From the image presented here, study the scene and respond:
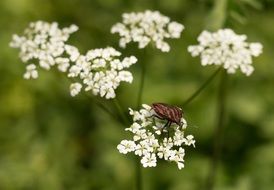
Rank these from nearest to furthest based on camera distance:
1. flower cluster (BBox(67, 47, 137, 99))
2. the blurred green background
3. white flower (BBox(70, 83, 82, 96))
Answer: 1. flower cluster (BBox(67, 47, 137, 99))
2. white flower (BBox(70, 83, 82, 96))
3. the blurred green background

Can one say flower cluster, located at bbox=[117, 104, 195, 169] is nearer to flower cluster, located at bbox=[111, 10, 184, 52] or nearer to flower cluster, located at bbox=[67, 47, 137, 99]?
flower cluster, located at bbox=[67, 47, 137, 99]

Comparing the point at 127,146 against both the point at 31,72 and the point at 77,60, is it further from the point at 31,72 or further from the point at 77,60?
the point at 31,72

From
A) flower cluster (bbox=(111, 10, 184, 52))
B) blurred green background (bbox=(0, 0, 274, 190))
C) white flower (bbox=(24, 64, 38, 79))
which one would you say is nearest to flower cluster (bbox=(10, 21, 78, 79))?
white flower (bbox=(24, 64, 38, 79))

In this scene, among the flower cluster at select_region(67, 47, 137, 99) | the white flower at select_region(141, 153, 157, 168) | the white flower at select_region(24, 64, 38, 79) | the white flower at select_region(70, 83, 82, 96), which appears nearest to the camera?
the white flower at select_region(141, 153, 157, 168)

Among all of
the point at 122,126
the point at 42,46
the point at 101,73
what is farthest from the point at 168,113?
the point at 122,126

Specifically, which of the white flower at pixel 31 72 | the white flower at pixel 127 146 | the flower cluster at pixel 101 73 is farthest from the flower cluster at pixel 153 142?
the white flower at pixel 31 72

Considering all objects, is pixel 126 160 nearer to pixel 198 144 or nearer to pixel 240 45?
pixel 198 144

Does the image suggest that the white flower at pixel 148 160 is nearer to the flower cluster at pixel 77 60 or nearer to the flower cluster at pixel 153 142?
the flower cluster at pixel 153 142
